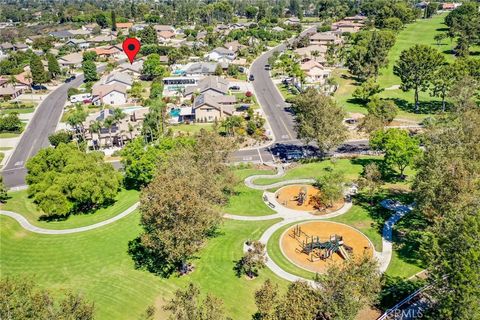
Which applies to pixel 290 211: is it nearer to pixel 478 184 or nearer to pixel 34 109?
pixel 478 184

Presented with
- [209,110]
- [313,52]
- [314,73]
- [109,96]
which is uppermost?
[313,52]

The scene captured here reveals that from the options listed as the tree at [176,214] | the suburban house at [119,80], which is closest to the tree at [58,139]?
the suburban house at [119,80]

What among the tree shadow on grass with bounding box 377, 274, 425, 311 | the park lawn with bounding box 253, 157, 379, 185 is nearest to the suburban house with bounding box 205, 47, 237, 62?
the park lawn with bounding box 253, 157, 379, 185

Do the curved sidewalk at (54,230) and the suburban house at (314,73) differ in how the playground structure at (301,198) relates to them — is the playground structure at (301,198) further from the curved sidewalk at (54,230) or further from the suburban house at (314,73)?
the suburban house at (314,73)

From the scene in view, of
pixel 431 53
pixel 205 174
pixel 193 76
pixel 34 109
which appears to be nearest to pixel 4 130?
pixel 34 109

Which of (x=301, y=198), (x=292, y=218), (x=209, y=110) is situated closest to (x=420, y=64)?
(x=209, y=110)

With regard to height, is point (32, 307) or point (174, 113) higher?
point (32, 307)

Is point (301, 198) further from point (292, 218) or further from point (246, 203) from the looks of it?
point (246, 203)

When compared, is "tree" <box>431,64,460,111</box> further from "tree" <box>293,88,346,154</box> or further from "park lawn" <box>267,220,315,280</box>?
"park lawn" <box>267,220,315,280</box>
